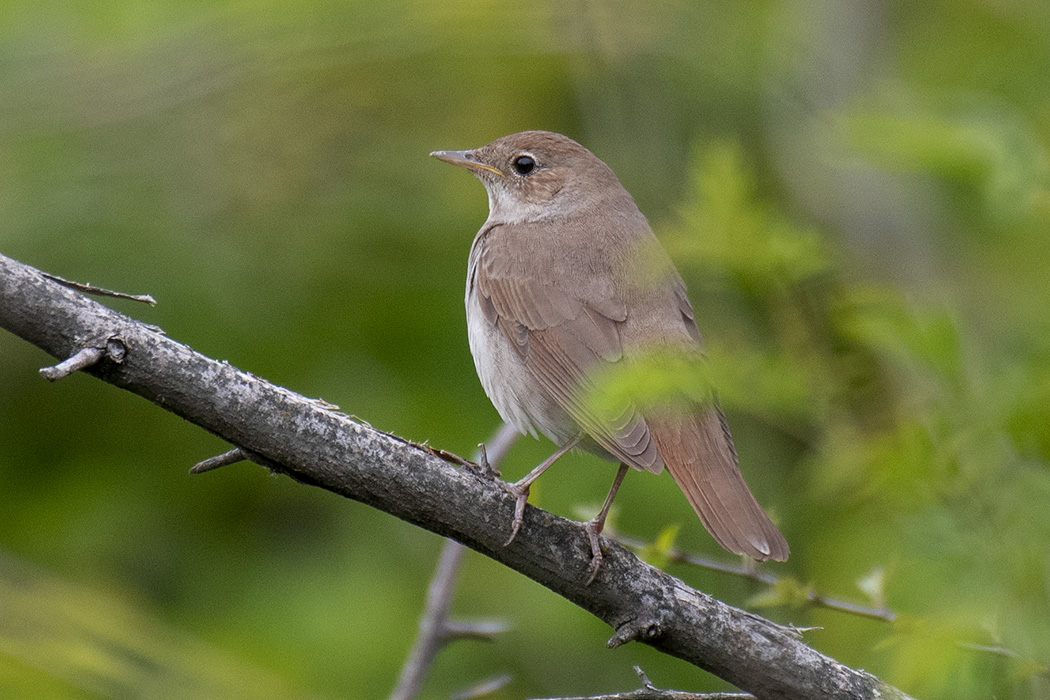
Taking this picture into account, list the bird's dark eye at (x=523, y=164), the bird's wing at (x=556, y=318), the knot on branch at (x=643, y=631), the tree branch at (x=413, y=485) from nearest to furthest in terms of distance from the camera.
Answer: the tree branch at (x=413, y=485), the knot on branch at (x=643, y=631), the bird's wing at (x=556, y=318), the bird's dark eye at (x=523, y=164)

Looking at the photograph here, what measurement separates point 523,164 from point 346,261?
0.98m

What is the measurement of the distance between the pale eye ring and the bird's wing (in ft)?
2.12

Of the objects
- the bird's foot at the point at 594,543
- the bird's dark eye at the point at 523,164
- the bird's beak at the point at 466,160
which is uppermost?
the bird's dark eye at the point at 523,164

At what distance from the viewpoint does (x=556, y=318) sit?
12.1 ft

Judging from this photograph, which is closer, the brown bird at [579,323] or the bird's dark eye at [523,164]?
the brown bird at [579,323]

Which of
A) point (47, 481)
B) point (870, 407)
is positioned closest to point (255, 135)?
point (47, 481)

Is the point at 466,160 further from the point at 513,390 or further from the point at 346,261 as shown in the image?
the point at 513,390

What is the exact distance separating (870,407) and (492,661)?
84.4 inches

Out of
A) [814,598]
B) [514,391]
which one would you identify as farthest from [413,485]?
[514,391]

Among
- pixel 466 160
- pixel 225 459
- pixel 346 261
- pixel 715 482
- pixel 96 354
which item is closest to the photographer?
pixel 96 354

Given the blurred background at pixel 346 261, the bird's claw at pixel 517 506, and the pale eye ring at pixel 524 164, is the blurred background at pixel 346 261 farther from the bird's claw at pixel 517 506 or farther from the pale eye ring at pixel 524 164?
the bird's claw at pixel 517 506

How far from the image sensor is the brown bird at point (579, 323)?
10.2ft

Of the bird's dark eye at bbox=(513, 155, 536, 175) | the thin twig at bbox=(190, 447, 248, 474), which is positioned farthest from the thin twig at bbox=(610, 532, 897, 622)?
the bird's dark eye at bbox=(513, 155, 536, 175)

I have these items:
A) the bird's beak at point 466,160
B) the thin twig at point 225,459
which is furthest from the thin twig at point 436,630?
the bird's beak at point 466,160
